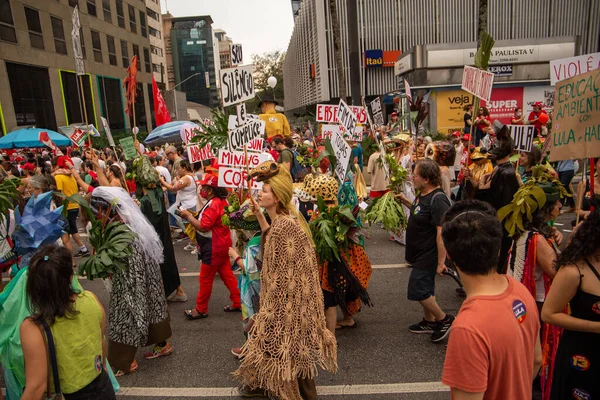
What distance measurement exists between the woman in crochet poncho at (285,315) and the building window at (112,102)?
119 ft

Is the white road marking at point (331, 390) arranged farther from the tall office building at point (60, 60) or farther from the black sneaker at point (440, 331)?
the tall office building at point (60, 60)

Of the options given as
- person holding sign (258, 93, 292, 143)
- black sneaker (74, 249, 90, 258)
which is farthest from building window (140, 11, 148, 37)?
black sneaker (74, 249, 90, 258)

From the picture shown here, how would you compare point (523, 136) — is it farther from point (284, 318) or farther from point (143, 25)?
point (143, 25)

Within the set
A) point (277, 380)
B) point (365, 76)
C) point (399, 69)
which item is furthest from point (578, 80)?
point (365, 76)

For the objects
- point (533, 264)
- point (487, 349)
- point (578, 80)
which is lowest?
point (533, 264)

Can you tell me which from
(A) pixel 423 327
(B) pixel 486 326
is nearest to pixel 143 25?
(A) pixel 423 327

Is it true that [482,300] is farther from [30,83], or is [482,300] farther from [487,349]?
[30,83]

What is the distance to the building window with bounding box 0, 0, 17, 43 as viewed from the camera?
25484mm

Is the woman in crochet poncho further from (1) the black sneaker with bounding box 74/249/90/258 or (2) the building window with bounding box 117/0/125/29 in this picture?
(2) the building window with bounding box 117/0/125/29

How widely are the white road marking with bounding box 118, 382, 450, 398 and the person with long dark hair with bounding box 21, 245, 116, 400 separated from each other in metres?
1.48

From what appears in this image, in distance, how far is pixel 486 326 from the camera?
164 cm

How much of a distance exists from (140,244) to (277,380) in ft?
6.20

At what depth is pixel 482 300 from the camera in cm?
171

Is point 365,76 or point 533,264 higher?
point 365,76
